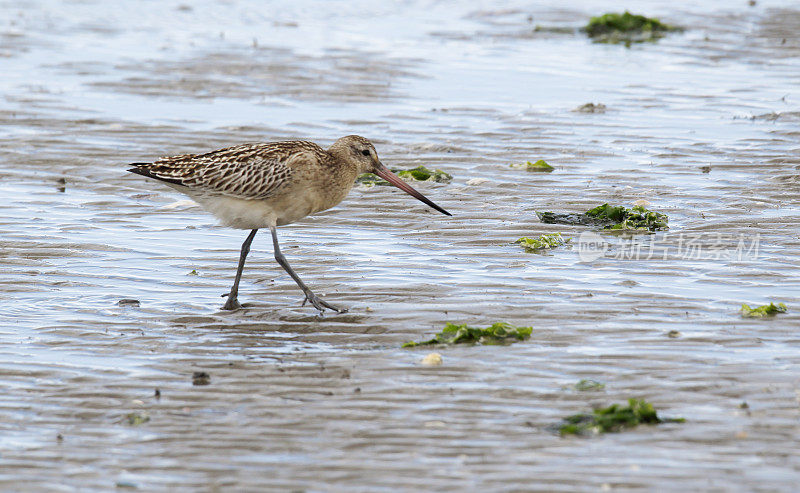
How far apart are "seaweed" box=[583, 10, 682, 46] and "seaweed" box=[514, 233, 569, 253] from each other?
11.6m

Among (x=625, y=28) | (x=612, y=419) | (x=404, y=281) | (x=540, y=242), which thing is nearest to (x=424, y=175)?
(x=540, y=242)

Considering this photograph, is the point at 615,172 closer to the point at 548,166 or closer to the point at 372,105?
the point at 548,166

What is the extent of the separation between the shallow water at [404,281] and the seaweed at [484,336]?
0.13 m

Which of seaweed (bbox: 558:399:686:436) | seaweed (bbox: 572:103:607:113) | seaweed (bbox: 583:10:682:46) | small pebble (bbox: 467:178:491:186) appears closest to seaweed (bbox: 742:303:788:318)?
seaweed (bbox: 558:399:686:436)

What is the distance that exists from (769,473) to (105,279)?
537 cm

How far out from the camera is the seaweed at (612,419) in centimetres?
582

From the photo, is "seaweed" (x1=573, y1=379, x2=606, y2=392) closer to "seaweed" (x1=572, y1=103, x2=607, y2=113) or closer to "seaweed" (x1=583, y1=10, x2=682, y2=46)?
"seaweed" (x1=572, y1=103, x2=607, y2=113)

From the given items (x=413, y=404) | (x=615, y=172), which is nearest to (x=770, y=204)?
(x=615, y=172)

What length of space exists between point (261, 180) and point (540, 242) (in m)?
2.42

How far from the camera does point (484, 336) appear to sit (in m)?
7.29

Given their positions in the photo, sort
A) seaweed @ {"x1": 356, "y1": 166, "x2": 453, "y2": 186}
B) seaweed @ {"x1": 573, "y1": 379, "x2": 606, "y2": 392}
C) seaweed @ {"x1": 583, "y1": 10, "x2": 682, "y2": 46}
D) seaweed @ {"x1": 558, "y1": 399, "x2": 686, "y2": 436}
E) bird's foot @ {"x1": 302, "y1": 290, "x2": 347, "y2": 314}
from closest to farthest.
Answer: seaweed @ {"x1": 558, "y1": 399, "x2": 686, "y2": 436}
seaweed @ {"x1": 573, "y1": 379, "x2": 606, "y2": 392}
bird's foot @ {"x1": 302, "y1": 290, "x2": 347, "y2": 314}
seaweed @ {"x1": 356, "y1": 166, "x2": 453, "y2": 186}
seaweed @ {"x1": 583, "y1": 10, "x2": 682, "y2": 46}

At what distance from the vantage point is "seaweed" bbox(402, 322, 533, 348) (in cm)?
724

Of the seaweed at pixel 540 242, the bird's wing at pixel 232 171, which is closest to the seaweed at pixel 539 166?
the seaweed at pixel 540 242

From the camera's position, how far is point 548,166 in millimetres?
12023
